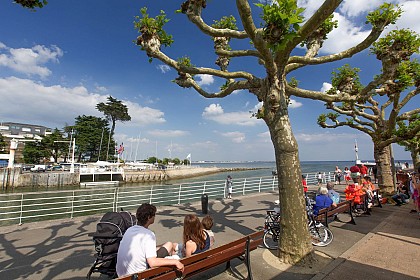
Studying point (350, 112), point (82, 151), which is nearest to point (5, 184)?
point (82, 151)

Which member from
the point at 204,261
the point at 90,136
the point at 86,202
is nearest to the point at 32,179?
the point at 86,202

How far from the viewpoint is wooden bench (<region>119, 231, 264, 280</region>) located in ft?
9.03

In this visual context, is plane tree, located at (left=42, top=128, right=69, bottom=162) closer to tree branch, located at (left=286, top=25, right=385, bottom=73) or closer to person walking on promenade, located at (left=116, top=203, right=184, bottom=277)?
tree branch, located at (left=286, top=25, right=385, bottom=73)

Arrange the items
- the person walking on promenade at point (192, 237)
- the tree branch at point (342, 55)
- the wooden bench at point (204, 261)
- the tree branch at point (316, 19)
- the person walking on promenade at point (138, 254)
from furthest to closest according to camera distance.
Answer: the tree branch at point (342, 55), the tree branch at point (316, 19), the person walking on promenade at point (192, 237), the person walking on promenade at point (138, 254), the wooden bench at point (204, 261)

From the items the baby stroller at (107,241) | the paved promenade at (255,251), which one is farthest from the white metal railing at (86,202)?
the baby stroller at (107,241)

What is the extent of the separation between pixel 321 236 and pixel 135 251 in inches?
191

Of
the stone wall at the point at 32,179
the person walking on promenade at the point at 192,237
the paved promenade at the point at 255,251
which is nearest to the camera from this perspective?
the person walking on promenade at the point at 192,237

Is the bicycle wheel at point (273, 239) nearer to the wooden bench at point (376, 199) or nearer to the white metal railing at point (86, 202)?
the white metal railing at point (86, 202)

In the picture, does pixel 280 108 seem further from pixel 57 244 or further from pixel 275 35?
pixel 57 244

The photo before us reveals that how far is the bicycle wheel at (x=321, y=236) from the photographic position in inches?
223

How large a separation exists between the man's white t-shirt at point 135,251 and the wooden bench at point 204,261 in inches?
8.7

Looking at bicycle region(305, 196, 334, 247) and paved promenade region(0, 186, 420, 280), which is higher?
bicycle region(305, 196, 334, 247)

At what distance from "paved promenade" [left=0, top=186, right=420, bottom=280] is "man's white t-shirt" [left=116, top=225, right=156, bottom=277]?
66.7 inches

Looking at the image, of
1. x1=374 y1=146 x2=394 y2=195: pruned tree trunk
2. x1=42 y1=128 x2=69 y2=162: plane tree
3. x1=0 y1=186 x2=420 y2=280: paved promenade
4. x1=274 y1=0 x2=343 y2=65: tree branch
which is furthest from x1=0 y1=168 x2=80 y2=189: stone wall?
x1=274 y1=0 x2=343 y2=65: tree branch
